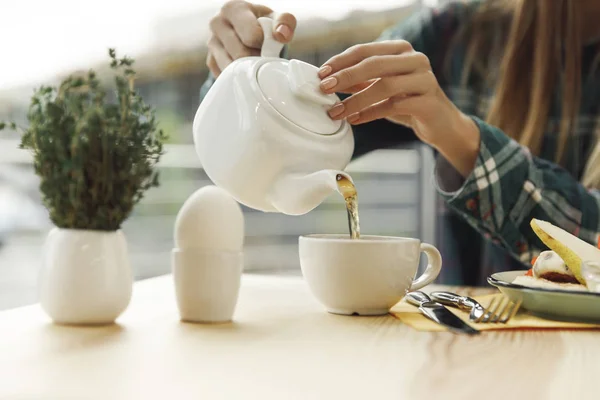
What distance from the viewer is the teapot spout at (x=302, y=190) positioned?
692mm

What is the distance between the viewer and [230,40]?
1012mm

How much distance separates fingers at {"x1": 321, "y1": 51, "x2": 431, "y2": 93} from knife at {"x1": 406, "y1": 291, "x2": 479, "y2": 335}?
288 millimetres

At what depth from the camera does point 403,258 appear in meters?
0.78

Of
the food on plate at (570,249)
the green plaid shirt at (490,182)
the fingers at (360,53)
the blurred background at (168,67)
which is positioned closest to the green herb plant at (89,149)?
the fingers at (360,53)

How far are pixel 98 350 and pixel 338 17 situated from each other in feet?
5.91

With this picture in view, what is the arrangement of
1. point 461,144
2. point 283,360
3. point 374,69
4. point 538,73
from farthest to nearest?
1. point 538,73
2. point 461,144
3. point 374,69
4. point 283,360

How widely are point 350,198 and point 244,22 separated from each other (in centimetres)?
41

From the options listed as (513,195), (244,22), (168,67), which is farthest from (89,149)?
(168,67)

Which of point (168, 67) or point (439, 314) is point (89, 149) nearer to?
point (439, 314)

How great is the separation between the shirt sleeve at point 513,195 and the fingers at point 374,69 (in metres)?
0.27

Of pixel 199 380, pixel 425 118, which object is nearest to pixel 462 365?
pixel 199 380

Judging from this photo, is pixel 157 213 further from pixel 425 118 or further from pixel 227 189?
pixel 227 189

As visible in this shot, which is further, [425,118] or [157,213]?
[157,213]

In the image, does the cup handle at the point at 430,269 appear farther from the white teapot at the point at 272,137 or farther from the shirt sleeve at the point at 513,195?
the shirt sleeve at the point at 513,195
